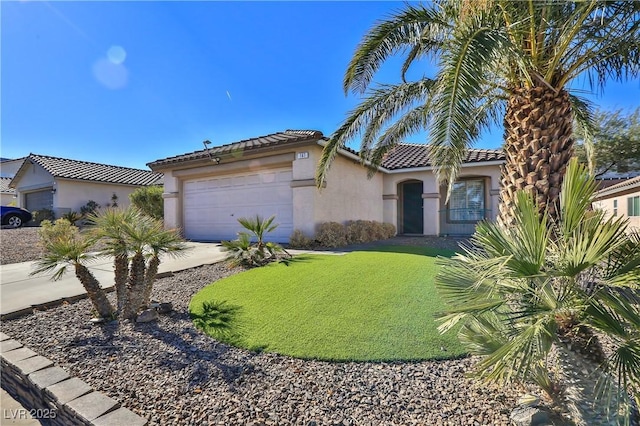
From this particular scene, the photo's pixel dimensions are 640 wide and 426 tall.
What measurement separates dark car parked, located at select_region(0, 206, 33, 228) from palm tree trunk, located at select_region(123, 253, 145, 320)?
2178cm

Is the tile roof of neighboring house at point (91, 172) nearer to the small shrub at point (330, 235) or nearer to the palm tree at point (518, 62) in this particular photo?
the small shrub at point (330, 235)

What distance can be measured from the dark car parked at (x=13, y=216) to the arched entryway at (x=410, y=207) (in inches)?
975

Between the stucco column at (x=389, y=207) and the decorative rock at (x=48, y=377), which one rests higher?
the stucco column at (x=389, y=207)

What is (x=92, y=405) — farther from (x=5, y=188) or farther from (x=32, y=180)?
(x=5, y=188)

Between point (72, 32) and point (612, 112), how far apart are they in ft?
99.3

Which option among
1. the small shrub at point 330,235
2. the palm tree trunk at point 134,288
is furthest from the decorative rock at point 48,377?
the small shrub at point 330,235

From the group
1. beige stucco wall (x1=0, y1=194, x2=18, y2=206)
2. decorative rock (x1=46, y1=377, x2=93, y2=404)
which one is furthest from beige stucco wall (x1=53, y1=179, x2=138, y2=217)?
decorative rock (x1=46, y1=377, x2=93, y2=404)

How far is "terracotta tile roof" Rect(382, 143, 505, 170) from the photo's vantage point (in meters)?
14.5

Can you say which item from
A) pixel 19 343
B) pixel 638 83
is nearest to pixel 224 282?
pixel 19 343

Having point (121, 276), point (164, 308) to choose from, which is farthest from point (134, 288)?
point (164, 308)

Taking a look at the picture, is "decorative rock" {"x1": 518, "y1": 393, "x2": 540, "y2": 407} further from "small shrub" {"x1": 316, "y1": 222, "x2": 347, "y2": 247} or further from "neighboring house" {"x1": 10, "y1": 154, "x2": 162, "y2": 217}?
"neighboring house" {"x1": 10, "y1": 154, "x2": 162, "y2": 217}

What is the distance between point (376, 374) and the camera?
3143mm

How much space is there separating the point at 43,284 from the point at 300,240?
23.5 feet

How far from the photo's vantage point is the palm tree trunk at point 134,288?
4703 mm
